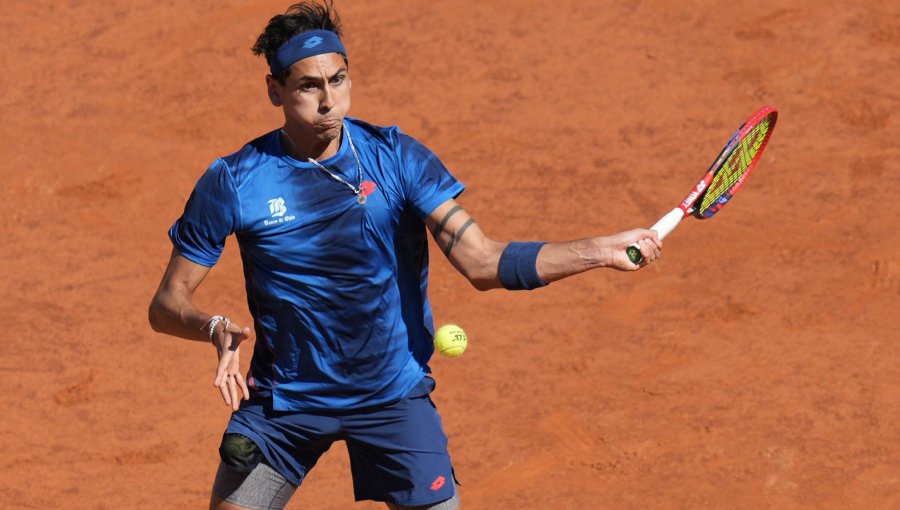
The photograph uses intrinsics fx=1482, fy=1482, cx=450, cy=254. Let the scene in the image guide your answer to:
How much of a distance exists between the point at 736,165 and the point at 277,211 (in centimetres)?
209

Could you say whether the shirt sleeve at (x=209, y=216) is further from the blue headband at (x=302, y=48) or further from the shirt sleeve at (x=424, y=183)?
the shirt sleeve at (x=424, y=183)

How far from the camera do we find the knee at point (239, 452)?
548 centimetres

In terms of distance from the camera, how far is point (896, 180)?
9758 mm

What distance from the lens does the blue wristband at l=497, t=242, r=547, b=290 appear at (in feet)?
17.2

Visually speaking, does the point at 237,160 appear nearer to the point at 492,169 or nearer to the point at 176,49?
the point at 492,169

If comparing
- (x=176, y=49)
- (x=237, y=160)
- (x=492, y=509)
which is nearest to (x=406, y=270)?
(x=237, y=160)

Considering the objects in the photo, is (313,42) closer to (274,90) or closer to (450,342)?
(274,90)

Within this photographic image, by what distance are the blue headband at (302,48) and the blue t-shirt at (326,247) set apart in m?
0.27

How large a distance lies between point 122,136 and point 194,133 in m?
0.51

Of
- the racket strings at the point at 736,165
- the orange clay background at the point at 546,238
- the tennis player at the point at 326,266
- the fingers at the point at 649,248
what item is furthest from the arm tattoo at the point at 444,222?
the orange clay background at the point at 546,238

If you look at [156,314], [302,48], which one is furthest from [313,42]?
[156,314]

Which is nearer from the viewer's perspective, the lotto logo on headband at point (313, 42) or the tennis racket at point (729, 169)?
the lotto logo on headband at point (313, 42)

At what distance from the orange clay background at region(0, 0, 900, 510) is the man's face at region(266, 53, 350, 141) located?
9.37 ft

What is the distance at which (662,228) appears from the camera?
A: 547cm
